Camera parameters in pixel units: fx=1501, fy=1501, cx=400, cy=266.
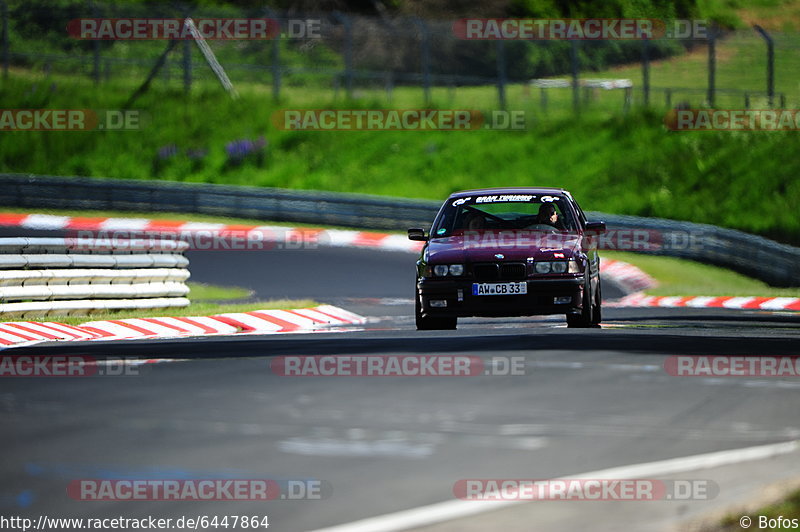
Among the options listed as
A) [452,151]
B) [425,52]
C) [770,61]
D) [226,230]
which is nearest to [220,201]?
[226,230]

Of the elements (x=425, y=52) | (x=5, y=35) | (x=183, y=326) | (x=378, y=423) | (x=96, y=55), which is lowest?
(x=183, y=326)

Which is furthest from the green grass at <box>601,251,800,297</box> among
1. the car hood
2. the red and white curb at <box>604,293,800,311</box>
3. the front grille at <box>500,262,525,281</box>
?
the front grille at <box>500,262,525,281</box>

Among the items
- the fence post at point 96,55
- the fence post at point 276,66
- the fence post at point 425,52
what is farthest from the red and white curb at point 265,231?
the fence post at point 96,55

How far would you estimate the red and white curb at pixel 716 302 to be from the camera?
870 inches

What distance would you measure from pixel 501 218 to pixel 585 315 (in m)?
1.59

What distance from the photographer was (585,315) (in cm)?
1465

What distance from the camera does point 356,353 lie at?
11.8 meters

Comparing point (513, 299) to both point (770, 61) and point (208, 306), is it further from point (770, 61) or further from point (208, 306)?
point (770, 61)

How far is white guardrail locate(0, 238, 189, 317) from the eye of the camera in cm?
1631

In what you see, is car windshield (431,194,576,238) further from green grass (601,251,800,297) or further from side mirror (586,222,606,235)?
green grass (601,251,800,297)

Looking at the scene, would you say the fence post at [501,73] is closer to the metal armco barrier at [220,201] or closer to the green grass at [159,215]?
the metal armco barrier at [220,201]

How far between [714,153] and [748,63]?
1392cm

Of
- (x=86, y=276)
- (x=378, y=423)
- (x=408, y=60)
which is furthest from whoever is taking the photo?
(x=408, y=60)

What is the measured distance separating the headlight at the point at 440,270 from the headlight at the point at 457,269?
2.2 inches
